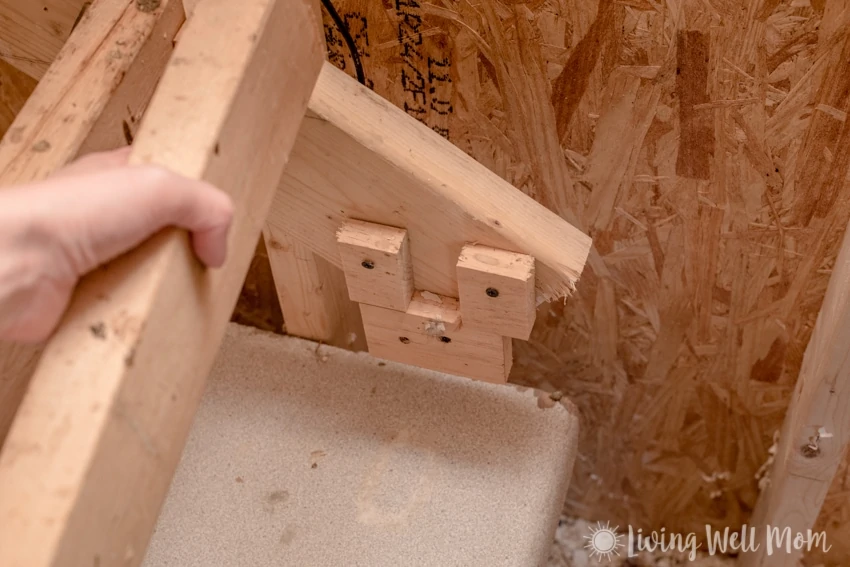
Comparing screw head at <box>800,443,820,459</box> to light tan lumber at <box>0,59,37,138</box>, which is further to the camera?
light tan lumber at <box>0,59,37,138</box>

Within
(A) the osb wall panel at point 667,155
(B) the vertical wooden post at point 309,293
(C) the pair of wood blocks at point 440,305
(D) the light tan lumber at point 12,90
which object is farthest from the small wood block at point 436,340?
(D) the light tan lumber at point 12,90

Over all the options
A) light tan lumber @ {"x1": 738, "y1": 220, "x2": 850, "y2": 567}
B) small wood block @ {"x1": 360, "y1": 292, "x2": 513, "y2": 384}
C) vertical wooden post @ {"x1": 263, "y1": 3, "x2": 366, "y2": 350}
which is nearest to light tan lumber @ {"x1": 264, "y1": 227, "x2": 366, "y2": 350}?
vertical wooden post @ {"x1": 263, "y1": 3, "x2": 366, "y2": 350}

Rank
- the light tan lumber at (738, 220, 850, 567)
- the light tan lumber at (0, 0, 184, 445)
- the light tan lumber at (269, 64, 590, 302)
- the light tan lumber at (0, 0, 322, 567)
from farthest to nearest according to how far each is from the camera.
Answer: the light tan lumber at (738, 220, 850, 567)
the light tan lumber at (269, 64, 590, 302)
the light tan lumber at (0, 0, 184, 445)
the light tan lumber at (0, 0, 322, 567)

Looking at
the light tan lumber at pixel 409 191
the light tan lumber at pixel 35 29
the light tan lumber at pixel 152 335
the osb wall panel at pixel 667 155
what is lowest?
the light tan lumber at pixel 152 335

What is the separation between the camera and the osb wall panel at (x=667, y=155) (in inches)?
38.5

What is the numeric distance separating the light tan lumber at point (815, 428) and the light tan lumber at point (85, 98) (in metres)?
0.81

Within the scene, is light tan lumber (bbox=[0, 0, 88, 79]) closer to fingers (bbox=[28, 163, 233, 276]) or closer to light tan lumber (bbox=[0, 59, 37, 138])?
light tan lumber (bbox=[0, 59, 37, 138])

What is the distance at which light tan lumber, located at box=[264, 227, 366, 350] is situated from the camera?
3.76 ft

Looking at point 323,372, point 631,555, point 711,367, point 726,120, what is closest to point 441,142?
point 726,120

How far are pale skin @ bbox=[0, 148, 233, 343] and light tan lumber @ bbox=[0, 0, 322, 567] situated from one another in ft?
0.06

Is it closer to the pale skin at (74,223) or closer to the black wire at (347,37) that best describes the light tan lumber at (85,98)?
the pale skin at (74,223)

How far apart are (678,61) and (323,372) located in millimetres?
693

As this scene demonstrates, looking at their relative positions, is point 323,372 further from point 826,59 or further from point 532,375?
point 826,59

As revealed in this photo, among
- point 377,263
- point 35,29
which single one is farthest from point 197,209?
point 35,29
